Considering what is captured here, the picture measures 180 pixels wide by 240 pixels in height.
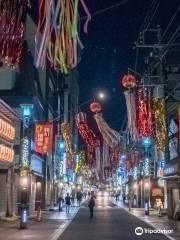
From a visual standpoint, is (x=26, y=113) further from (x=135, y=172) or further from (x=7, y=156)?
(x=135, y=172)

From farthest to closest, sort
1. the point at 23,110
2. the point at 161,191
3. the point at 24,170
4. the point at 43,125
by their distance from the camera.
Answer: the point at 161,191 < the point at 43,125 < the point at 23,110 < the point at 24,170

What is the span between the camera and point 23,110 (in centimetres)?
4044

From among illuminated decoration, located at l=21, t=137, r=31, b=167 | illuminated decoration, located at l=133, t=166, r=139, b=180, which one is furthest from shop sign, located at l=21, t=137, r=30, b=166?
illuminated decoration, located at l=133, t=166, r=139, b=180

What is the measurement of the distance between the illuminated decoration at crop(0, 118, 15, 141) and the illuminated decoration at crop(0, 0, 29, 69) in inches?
568

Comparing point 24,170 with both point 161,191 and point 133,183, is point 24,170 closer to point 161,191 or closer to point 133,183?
point 161,191

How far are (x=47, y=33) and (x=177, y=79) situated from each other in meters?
53.4

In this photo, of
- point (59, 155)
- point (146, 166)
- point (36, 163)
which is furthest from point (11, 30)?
point (59, 155)

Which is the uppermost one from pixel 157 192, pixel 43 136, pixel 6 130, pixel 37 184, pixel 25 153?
pixel 43 136

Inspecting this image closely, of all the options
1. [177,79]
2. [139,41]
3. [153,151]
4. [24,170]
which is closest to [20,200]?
[24,170]

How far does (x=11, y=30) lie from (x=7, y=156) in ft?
61.7

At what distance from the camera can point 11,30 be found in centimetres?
1394

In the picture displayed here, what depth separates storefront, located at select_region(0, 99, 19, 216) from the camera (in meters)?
30.4

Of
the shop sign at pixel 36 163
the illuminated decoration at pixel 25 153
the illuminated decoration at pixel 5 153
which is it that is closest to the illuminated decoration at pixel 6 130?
the illuminated decoration at pixel 5 153

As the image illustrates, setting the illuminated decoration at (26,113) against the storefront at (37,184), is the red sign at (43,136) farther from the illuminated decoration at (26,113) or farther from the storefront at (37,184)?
the illuminated decoration at (26,113)
